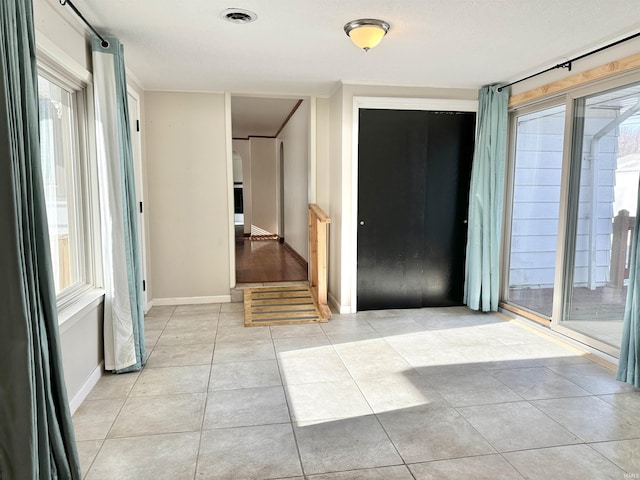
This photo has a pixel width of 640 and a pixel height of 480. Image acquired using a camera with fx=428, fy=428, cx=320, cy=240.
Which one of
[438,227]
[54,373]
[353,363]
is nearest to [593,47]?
[438,227]

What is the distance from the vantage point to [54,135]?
261 centimetres

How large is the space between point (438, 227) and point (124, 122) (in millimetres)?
3155

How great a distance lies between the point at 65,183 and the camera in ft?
9.01

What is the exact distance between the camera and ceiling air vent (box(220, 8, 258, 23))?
2521 millimetres

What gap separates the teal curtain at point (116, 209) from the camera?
2783 millimetres

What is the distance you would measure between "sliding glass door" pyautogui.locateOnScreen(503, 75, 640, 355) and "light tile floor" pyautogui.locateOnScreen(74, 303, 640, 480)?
1.30ft

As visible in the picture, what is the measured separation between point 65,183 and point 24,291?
1.43 m

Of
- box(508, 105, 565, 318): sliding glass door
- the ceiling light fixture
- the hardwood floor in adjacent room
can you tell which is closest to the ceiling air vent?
the ceiling light fixture

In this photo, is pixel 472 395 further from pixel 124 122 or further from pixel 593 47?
pixel 124 122

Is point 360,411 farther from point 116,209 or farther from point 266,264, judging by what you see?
point 266,264

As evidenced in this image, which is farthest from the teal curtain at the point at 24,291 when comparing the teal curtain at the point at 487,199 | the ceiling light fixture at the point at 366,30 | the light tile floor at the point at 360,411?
the teal curtain at the point at 487,199

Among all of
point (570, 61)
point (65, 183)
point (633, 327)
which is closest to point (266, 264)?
point (65, 183)

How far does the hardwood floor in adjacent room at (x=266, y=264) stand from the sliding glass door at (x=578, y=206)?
2682 mm

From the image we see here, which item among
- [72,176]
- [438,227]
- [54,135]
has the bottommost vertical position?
[438,227]
